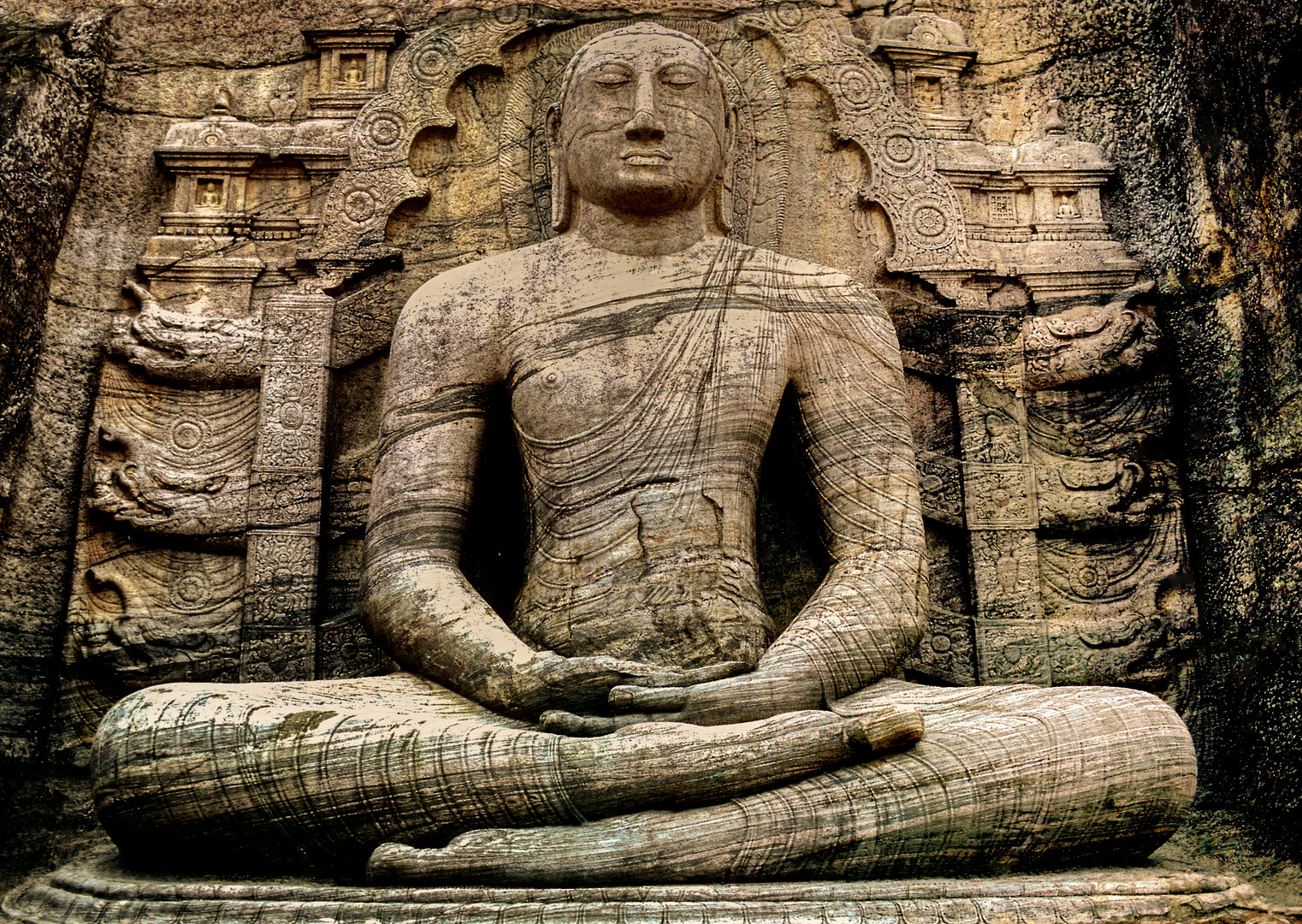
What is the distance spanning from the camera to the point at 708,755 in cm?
406

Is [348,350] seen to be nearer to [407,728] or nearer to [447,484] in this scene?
[447,484]

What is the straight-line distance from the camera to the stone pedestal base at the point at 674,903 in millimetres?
3689

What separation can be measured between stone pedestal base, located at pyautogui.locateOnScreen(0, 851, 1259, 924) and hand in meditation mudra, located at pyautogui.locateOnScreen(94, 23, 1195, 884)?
140 millimetres

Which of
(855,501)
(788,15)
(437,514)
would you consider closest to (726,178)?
(788,15)

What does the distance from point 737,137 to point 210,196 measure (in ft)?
7.52

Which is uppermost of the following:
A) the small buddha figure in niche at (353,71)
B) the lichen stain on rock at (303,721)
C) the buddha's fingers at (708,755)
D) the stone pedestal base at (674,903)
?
the small buddha figure in niche at (353,71)

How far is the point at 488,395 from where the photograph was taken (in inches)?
211

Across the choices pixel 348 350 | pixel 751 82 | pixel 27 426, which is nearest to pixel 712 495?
pixel 348 350

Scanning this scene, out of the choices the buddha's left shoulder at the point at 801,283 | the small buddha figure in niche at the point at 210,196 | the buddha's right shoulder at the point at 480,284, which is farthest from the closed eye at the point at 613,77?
the small buddha figure in niche at the point at 210,196

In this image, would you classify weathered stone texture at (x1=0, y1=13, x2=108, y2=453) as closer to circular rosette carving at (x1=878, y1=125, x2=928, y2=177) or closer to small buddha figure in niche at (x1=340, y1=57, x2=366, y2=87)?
small buddha figure in niche at (x1=340, y1=57, x2=366, y2=87)

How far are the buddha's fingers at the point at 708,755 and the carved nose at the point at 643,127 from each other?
2.33 meters

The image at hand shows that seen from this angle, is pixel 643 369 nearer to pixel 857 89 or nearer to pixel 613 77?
pixel 613 77

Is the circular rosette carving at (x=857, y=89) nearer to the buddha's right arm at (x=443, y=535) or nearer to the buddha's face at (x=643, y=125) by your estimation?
the buddha's face at (x=643, y=125)

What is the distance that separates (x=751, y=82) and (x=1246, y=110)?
208cm
